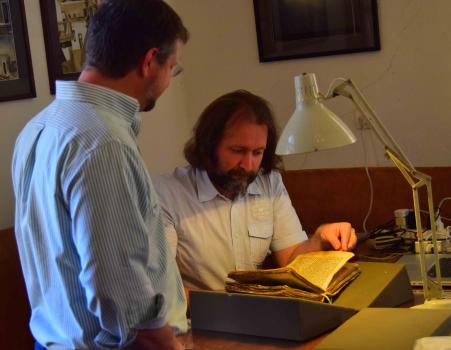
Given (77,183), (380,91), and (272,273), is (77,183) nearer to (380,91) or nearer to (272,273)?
(272,273)

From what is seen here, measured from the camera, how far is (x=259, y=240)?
2.43m

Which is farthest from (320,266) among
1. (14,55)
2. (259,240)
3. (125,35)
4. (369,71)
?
(369,71)

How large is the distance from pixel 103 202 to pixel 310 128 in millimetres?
569

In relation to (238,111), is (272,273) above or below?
below

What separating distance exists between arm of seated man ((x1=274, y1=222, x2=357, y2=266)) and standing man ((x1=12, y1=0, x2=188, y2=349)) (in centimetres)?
76

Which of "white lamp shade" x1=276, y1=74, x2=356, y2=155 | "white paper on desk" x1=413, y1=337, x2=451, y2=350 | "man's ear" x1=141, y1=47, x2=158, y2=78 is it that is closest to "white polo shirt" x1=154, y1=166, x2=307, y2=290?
"white lamp shade" x1=276, y1=74, x2=356, y2=155

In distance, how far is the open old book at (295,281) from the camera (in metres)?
1.74

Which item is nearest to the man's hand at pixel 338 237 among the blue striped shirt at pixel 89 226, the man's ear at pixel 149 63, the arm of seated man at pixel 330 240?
the arm of seated man at pixel 330 240

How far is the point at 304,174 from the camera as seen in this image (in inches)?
130

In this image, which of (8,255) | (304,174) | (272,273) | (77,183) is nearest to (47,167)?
(77,183)

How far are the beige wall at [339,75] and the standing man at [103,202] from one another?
1.55 meters

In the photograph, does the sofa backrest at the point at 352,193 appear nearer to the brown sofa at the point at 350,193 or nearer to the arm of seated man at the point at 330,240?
the brown sofa at the point at 350,193

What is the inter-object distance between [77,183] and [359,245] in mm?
1430

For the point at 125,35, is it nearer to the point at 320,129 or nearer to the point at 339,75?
the point at 320,129
